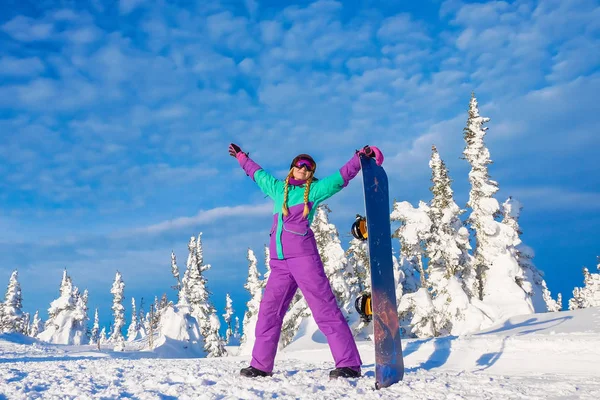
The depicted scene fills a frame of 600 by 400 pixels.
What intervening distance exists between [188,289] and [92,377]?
40.8 m

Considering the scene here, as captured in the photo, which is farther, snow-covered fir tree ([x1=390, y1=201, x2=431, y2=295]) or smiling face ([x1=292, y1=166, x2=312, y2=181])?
snow-covered fir tree ([x1=390, y1=201, x2=431, y2=295])

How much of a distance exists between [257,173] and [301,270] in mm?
1589

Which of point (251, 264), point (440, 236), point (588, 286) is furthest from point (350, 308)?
point (588, 286)

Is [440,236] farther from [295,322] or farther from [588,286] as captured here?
[588,286]

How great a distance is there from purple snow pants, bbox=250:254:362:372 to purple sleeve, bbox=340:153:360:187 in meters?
1.05

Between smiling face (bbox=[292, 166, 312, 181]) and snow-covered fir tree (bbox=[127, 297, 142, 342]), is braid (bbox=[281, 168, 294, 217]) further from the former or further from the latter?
snow-covered fir tree (bbox=[127, 297, 142, 342])

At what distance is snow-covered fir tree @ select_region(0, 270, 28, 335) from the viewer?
49.8 m

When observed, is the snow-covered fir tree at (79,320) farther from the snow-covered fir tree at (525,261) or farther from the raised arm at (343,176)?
the raised arm at (343,176)

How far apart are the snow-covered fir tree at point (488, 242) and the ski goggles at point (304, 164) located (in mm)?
20272

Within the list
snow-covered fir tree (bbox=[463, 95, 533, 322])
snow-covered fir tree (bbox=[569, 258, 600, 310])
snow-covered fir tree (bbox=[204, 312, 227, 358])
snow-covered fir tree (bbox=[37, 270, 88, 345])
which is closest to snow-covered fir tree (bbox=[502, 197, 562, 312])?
snow-covered fir tree (bbox=[463, 95, 533, 322])

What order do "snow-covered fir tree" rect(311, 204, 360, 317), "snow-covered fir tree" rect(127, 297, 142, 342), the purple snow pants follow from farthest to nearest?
1. "snow-covered fir tree" rect(127, 297, 142, 342)
2. "snow-covered fir tree" rect(311, 204, 360, 317)
3. the purple snow pants

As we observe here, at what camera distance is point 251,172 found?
237 inches

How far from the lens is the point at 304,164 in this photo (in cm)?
554

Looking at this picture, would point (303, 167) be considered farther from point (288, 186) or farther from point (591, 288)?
point (591, 288)
